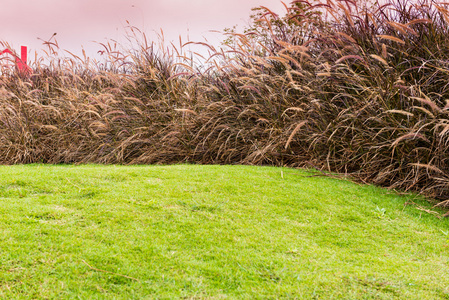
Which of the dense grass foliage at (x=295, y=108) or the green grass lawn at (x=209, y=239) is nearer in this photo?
the green grass lawn at (x=209, y=239)

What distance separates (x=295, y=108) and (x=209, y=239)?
2140mm

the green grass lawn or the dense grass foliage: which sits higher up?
the dense grass foliage

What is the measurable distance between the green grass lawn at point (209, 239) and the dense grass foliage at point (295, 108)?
607mm

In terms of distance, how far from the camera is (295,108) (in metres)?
4.06

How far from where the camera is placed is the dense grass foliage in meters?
3.90

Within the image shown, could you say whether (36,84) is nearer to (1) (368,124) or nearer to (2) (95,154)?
(2) (95,154)

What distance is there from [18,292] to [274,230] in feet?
4.96

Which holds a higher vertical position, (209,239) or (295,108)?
(295,108)

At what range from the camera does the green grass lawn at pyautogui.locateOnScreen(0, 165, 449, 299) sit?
1851 mm

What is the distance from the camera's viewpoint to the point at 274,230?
2.61 meters

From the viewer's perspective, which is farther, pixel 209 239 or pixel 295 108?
pixel 295 108

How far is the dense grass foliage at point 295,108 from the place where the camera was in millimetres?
3902

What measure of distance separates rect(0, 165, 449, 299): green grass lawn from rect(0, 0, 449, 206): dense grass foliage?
607 mm

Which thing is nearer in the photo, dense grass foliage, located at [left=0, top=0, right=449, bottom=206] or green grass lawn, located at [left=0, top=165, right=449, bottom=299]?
green grass lawn, located at [left=0, top=165, right=449, bottom=299]
